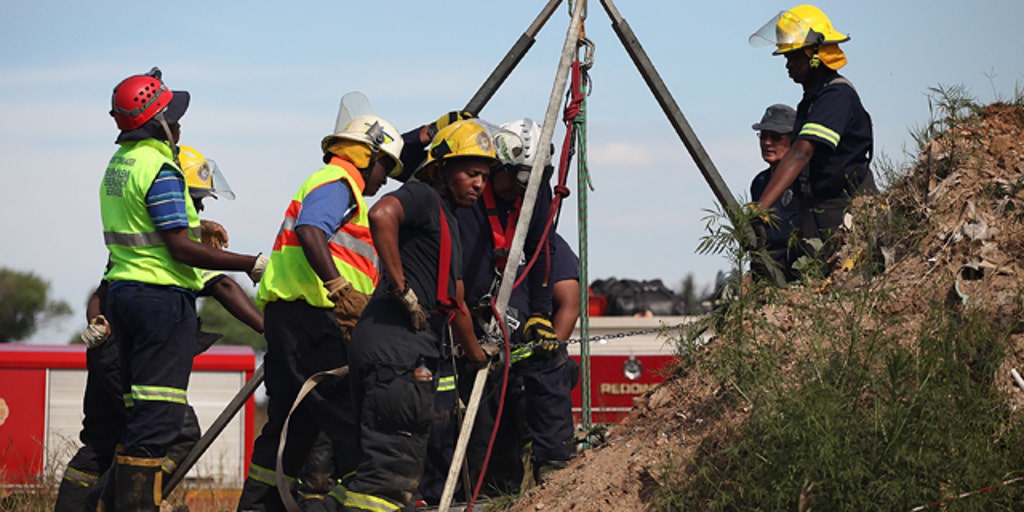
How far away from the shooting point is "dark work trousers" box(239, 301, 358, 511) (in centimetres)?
614

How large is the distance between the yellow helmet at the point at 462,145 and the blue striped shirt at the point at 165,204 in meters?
1.32

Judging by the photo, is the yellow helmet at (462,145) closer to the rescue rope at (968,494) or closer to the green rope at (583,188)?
the green rope at (583,188)

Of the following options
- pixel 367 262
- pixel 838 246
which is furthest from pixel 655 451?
pixel 367 262

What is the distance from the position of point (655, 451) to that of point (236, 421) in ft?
21.4

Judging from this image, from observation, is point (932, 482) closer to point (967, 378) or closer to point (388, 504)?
point (967, 378)

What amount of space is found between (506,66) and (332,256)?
1.75 m

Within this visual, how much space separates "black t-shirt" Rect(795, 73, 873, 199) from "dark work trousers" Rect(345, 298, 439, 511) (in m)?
2.34

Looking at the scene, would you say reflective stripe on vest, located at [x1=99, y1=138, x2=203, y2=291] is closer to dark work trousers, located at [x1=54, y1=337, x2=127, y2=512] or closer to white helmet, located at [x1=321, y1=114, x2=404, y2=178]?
dark work trousers, located at [x1=54, y1=337, x2=127, y2=512]

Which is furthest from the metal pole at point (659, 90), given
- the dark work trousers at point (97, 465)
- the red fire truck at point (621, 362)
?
the red fire truck at point (621, 362)

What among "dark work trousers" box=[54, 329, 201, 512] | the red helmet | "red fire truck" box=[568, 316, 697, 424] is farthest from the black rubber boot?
"red fire truck" box=[568, 316, 697, 424]

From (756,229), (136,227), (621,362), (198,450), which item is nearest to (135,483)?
(198,450)

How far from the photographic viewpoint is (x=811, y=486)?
440 cm

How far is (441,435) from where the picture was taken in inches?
253

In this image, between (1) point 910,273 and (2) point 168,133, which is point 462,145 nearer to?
(2) point 168,133
